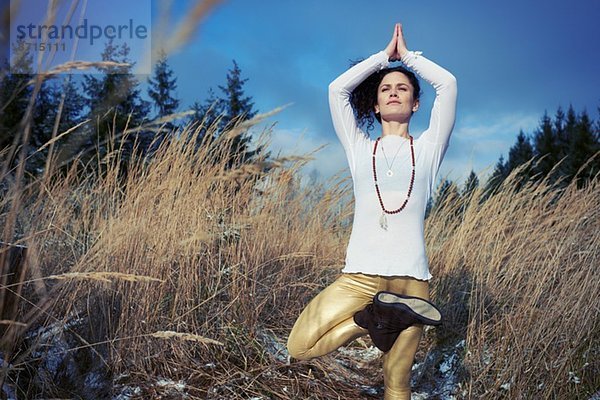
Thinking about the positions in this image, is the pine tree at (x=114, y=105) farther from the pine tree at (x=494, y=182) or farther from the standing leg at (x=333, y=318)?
the pine tree at (x=494, y=182)

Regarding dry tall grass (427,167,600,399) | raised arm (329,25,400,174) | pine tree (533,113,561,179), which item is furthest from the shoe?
pine tree (533,113,561,179)

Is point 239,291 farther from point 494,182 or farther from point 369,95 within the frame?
point 494,182

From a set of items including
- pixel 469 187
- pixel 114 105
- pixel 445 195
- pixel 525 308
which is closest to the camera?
pixel 114 105

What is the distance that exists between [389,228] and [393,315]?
33 centimetres

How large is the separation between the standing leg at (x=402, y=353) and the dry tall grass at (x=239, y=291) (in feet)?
2.34

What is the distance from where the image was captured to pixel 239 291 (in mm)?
2834

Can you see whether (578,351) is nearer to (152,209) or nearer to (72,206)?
(152,209)

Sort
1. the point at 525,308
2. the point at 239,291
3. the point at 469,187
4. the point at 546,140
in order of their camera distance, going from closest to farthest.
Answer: the point at 239,291
the point at 525,308
the point at 469,187
the point at 546,140

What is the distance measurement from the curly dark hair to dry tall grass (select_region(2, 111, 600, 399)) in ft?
2.37

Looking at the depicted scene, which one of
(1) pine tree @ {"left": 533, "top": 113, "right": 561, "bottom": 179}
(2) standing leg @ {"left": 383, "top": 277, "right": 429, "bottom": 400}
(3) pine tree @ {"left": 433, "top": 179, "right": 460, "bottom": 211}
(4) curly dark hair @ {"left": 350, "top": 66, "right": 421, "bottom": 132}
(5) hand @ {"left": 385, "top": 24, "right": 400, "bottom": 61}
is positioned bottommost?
(2) standing leg @ {"left": 383, "top": 277, "right": 429, "bottom": 400}

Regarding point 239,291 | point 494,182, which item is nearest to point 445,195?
point 239,291

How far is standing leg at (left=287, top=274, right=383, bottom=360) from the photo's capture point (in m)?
1.99

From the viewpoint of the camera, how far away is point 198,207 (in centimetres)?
303

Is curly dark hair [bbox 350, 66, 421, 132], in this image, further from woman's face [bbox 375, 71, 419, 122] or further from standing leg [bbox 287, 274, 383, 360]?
standing leg [bbox 287, 274, 383, 360]
